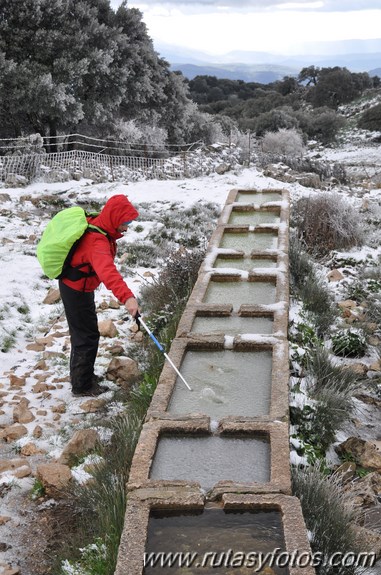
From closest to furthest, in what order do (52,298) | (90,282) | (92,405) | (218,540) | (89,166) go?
(218,540) → (90,282) → (92,405) → (52,298) → (89,166)

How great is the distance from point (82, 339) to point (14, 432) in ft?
3.10

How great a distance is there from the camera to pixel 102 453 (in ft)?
12.5

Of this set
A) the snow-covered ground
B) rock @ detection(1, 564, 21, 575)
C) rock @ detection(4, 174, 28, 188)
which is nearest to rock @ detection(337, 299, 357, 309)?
the snow-covered ground

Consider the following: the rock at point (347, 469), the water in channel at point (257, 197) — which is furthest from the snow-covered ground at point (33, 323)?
the rock at point (347, 469)

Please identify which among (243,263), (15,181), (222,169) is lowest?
(222,169)

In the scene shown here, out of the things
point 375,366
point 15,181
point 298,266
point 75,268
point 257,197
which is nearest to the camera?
point 75,268

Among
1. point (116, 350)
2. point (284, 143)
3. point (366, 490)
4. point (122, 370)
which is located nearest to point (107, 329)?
point (116, 350)

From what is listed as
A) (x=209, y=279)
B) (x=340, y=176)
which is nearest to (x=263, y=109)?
(x=340, y=176)

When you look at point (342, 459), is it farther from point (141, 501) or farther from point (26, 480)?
point (26, 480)

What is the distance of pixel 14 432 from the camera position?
4270 millimetres

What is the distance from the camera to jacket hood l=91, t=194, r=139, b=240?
170 inches

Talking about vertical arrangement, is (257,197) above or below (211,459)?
above

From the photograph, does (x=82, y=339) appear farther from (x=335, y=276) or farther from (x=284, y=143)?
(x=284, y=143)

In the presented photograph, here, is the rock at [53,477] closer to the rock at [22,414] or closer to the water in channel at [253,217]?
the rock at [22,414]
